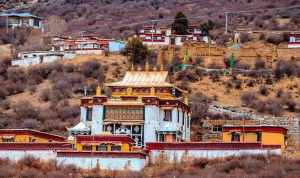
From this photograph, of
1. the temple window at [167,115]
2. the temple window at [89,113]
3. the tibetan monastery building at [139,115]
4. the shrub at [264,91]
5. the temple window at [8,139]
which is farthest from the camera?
the shrub at [264,91]

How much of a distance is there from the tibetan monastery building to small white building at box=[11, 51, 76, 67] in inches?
1141

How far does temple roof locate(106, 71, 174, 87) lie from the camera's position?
2972 inches

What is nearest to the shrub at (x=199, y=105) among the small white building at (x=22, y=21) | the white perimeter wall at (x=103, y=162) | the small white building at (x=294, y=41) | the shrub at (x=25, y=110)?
the shrub at (x=25, y=110)

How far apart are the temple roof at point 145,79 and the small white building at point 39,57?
88.6 ft

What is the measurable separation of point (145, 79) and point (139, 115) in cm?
441

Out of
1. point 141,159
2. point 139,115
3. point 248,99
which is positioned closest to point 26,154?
point 141,159

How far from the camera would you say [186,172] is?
213ft

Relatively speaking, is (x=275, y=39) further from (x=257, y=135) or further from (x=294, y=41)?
(x=257, y=135)

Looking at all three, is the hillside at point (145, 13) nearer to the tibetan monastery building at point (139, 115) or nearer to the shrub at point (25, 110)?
the shrub at point (25, 110)

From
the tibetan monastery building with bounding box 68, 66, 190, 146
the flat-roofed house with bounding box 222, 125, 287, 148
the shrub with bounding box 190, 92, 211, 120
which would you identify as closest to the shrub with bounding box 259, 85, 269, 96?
the shrub with bounding box 190, 92, 211, 120

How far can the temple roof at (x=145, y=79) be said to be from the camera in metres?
75.5

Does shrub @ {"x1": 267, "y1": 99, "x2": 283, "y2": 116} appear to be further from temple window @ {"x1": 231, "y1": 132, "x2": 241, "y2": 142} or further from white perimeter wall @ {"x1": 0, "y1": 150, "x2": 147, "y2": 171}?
white perimeter wall @ {"x1": 0, "y1": 150, "x2": 147, "y2": 171}

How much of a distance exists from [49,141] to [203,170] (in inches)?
493

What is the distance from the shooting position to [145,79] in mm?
76438
